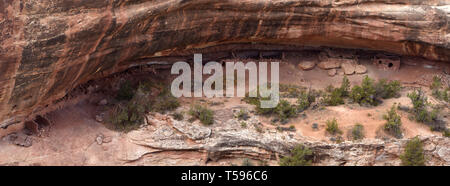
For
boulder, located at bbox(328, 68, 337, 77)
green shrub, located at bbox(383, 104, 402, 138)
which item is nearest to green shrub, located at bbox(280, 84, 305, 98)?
boulder, located at bbox(328, 68, 337, 77)

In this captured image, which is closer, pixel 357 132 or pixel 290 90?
pixel 357 132

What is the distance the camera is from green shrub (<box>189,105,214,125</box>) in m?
13.2

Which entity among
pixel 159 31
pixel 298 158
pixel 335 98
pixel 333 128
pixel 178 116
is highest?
pixel 159 31

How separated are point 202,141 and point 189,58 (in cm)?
455

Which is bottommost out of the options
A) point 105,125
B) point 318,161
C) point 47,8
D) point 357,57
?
point 318,161

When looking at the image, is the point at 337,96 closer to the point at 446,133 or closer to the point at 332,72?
the point at 332,72

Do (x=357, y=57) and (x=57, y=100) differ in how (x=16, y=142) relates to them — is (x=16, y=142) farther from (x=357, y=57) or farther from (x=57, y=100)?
(x=357, y=57)

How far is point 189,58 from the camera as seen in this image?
16234 millimetres

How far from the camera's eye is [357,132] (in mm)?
12727

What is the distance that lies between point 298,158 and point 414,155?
3138 millimetres

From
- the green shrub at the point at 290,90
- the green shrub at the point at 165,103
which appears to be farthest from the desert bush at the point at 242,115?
the green shrub at the point at 165,103

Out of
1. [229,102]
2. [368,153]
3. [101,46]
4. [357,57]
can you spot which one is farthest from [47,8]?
[357,57]

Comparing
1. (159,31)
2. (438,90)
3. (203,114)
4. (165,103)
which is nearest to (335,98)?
(438,90)

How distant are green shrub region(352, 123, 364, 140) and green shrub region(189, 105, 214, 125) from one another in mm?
4197
